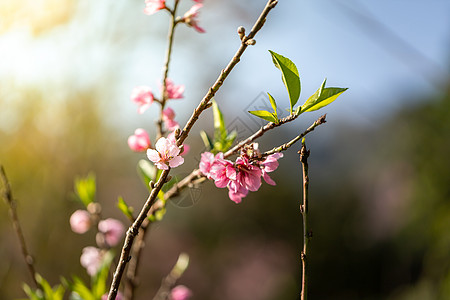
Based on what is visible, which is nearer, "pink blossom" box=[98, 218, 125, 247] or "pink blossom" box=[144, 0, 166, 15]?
"pink blossom" box=[144, 0, 166, 15]

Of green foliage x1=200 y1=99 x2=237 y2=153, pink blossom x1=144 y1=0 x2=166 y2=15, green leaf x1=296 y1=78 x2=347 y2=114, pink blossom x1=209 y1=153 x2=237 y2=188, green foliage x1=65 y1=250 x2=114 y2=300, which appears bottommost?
green foliage x1=65 y1=250 x2=114 y2=300

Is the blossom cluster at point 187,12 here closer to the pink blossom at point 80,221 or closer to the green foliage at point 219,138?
the green foliage at point 219,138

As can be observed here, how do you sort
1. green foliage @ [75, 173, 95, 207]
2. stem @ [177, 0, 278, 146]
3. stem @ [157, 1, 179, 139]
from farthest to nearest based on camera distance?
green foliage @ [75, 173, 95, 207] < stem @ [157, 1, 179, 139] < stem @ [177, 0, 278, 146]

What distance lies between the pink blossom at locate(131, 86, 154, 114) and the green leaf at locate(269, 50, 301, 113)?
0.69 ft

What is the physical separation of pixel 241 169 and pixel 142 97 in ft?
0.68

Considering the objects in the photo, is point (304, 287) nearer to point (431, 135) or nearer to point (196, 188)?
point (196, 188)

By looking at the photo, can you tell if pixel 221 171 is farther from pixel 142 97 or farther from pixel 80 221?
pixel 80 221

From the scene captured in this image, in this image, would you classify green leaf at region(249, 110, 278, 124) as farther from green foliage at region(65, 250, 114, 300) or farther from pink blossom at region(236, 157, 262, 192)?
green foliage at region(65, 250, 114, 300)

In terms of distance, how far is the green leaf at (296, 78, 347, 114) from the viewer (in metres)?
0.33

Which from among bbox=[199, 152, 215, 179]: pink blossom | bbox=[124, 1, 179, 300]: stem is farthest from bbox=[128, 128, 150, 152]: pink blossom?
bbox=[199, 152, 215, 179]: pink blossom

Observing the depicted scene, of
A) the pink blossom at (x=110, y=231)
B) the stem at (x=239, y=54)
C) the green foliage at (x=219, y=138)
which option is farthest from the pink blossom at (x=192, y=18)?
the pink blossom at (x=110, y=231)

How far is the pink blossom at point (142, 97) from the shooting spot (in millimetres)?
487

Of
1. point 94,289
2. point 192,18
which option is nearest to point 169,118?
point 192,18

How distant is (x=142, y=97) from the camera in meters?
0.49
